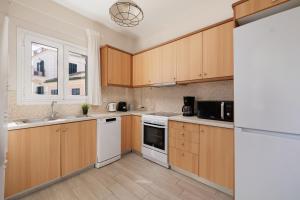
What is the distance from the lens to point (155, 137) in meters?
2.52

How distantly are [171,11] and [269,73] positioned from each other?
2061 mm

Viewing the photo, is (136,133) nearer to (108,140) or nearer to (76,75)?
(108,140)

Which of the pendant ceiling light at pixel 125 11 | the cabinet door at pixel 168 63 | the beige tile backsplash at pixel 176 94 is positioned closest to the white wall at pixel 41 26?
the beige tile backsplash at pixel 176 94

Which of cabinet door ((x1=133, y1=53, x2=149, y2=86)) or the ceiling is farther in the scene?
cabinet door ((x1=133, y1=53, x2=149, y2=86))

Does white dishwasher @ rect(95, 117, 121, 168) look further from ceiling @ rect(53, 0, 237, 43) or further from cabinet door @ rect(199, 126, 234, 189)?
ceiling @ rect(53, 0, 237, 43)

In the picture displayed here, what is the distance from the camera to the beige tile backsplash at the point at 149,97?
199cm

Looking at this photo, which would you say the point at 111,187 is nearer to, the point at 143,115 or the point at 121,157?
the point at 121,157

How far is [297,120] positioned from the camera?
1.07 m

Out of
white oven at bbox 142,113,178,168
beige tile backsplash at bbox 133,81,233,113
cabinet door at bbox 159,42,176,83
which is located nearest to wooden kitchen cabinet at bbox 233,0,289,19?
beige tile backsplash at bbox 133,81,233,113

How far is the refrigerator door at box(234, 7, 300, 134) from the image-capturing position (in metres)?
1.09

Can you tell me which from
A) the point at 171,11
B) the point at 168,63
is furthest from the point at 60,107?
the point at 171,11

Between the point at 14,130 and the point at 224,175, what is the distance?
249cm

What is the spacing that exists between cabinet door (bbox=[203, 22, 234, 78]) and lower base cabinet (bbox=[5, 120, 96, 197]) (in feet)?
6.75

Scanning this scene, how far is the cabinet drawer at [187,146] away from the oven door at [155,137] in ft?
0.85
